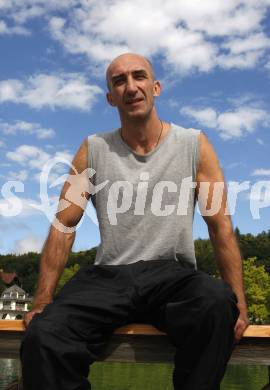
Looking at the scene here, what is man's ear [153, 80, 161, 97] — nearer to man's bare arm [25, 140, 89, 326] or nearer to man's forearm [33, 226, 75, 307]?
man's bare arm [25, 140, 89, 326]

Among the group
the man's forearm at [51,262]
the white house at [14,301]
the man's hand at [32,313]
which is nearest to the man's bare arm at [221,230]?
the man's forearm at [51,262]

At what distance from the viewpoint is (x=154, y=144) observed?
3904 millimetres

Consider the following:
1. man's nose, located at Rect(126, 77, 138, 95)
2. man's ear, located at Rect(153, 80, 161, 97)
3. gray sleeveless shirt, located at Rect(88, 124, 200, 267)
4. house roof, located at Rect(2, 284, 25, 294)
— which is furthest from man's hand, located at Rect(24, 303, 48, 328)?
house roof, located at Rect(2, 284, 25, 294)

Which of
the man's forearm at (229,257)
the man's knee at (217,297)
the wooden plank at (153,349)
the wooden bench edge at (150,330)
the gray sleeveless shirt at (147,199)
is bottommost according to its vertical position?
the wooden plank at (153,349)

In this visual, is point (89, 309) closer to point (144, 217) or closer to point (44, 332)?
point (44, 332)

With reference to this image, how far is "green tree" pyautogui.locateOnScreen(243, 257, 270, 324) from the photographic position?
4916 centimetres

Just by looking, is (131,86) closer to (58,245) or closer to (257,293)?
(58,245)

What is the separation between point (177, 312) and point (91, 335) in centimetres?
52

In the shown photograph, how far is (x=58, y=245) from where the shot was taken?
12.6 feet

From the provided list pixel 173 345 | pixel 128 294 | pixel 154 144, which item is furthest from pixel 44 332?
pixel 154 144

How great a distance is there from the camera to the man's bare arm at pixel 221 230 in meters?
3.61

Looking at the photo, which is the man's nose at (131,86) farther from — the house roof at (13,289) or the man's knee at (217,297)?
the house roof at (13,289)

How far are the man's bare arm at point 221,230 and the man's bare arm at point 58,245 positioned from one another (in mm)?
871

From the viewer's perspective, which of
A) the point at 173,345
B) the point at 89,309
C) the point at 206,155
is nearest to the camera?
the point at 89,309
